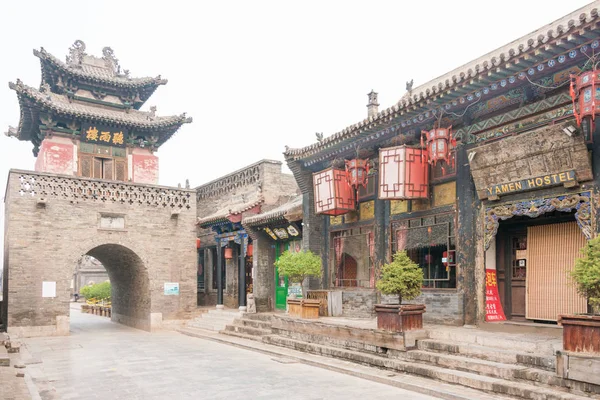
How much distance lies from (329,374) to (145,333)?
891cm

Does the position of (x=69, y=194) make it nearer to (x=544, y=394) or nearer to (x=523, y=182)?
(x=523, y=182)

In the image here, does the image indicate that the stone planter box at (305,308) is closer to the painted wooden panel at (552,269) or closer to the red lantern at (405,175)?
the red lantern at (405,175)

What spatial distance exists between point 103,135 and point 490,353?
15.9 meters

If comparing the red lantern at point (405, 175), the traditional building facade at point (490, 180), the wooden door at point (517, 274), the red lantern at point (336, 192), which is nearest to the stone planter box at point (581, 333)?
the traditional building facade at point (490, 180)

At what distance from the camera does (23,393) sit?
20.6ft

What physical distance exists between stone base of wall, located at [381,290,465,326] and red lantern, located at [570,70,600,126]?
3762 millimetres

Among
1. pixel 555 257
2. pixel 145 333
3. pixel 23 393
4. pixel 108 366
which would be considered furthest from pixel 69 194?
pixel 555 257

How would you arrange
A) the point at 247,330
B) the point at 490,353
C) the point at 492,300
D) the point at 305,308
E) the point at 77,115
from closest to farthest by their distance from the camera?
the point at 490,353 < the point at 492,300 < the point at 305,308 < the point at 247,330 < the point at 77,115

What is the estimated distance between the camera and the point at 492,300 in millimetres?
8789

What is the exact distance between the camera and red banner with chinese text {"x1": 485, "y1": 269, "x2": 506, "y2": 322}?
28.5 feet

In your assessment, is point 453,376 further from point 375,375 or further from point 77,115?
point 77,115

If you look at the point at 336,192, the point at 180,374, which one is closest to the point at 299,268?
the point at 336,192

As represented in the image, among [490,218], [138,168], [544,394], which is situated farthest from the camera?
[138,168]

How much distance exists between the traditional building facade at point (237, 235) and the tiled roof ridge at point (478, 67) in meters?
4.12
